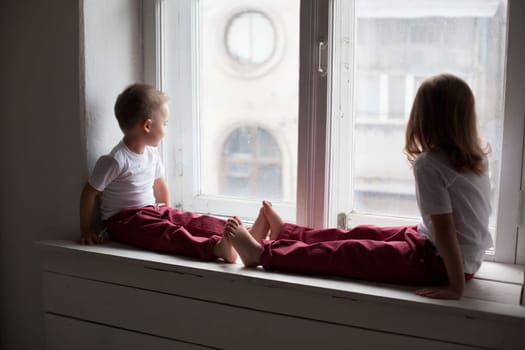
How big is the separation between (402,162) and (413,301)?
515 millimetres

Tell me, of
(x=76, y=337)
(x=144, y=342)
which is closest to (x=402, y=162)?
(x=144, y=342)

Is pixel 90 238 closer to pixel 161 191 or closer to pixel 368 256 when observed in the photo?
pixel 161 191

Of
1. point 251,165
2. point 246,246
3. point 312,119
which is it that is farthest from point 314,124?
point 246,246

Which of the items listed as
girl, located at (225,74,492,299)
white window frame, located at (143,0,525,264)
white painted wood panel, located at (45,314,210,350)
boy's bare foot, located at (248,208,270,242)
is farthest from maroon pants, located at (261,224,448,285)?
white painted wood panel, located at (45,314,210,350)

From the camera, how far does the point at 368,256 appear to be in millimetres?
1366

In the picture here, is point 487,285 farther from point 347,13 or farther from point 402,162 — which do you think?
point 347,13

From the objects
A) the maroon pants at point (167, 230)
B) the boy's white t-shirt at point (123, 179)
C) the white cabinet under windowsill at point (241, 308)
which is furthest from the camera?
the boy's white t-shirt at point (123, 179)

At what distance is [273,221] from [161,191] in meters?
0.45

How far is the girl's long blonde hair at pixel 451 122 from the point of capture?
1.30 metres

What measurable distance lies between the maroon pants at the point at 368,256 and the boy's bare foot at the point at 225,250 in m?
0.09

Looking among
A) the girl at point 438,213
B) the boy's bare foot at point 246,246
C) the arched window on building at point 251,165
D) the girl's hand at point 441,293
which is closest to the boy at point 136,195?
the boy's bare foot at point 246,246

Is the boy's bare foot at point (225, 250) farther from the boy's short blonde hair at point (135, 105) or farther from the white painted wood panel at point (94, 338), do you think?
the boy's short blonde hair at point (135, 105)

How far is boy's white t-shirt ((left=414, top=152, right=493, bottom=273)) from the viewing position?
128 centimetres

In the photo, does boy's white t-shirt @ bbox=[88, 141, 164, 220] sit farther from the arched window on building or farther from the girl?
the girl
